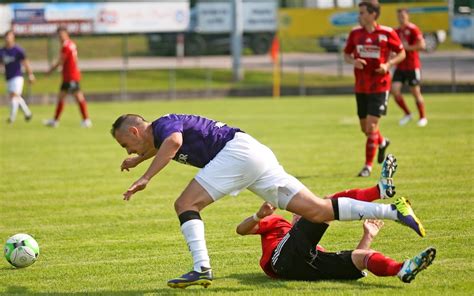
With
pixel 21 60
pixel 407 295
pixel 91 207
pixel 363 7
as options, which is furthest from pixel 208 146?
pixel 21 60

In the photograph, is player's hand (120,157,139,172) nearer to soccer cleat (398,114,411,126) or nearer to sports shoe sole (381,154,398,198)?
sports shoe sole (381,154,398,198)

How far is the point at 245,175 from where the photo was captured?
6.95 meters

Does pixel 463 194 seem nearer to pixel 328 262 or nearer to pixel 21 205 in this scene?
pixel 328 262

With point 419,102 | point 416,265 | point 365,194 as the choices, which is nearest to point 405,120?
point 419,102

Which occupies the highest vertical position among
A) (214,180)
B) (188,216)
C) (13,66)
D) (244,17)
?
(214,180)

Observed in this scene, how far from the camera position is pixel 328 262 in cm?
708

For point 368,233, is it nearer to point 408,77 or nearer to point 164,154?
point 164,154

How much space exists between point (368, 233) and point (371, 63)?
20.9ft

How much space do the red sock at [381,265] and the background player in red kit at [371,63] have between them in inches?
250

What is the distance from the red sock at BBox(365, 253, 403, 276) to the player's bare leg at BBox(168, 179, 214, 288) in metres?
1.19

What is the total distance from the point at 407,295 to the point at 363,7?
23.9 feet

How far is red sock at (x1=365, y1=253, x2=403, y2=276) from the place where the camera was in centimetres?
679

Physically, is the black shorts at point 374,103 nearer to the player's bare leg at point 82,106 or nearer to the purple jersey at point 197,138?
the purple jersey at point 197,138

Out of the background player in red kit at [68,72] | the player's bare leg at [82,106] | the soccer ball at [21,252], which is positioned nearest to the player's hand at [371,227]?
the soccer ball at [21,252]
